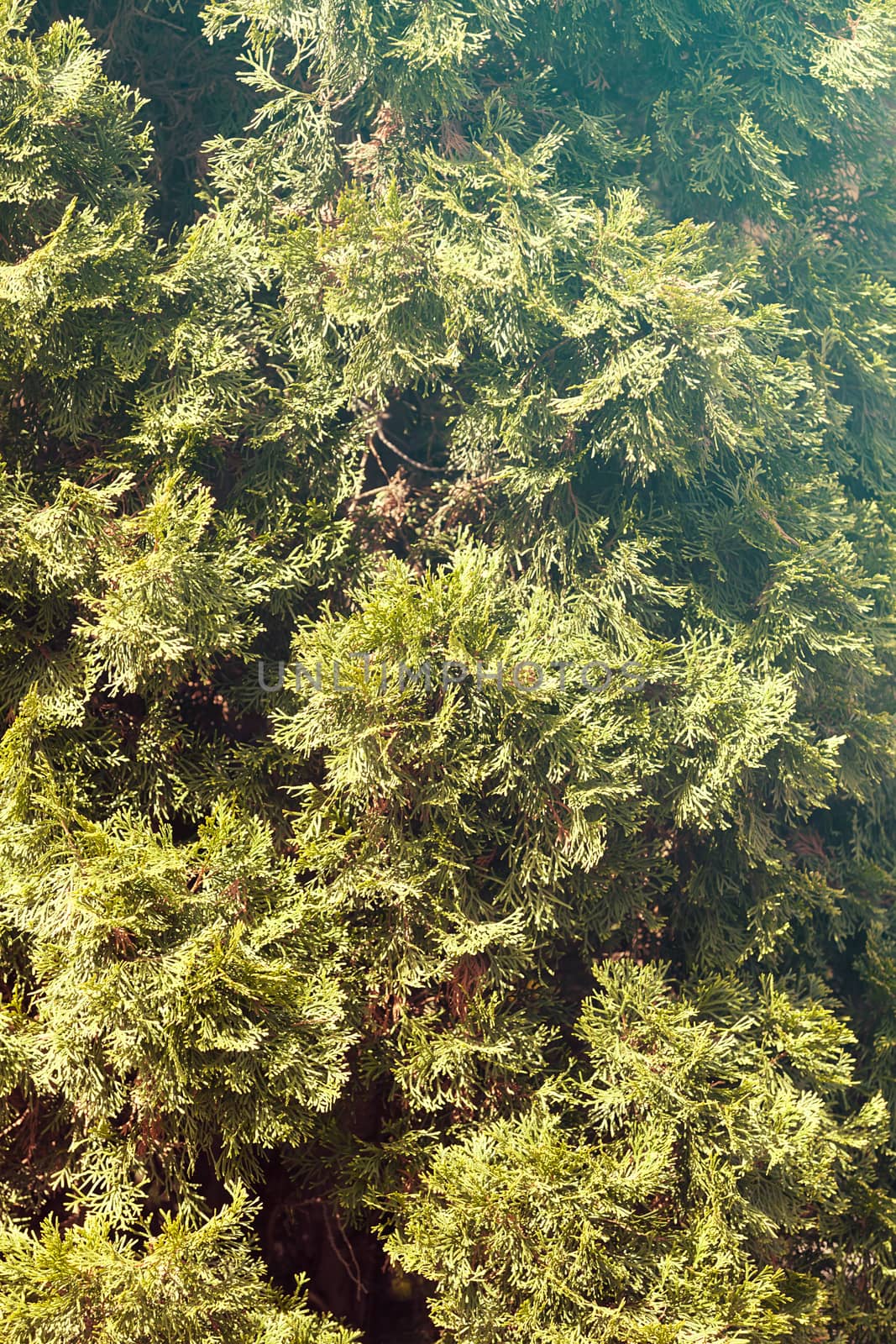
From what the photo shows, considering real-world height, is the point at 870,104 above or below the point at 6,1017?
above

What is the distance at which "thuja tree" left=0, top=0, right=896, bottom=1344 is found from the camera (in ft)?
13.2

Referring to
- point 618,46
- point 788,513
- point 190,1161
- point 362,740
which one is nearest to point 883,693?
point 788,513

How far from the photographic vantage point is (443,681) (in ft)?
15.2

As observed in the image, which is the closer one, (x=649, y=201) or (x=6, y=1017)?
(x=6, y=1017)

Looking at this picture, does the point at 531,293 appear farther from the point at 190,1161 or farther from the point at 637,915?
the point at 190,1161

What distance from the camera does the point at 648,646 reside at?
513 centimetres

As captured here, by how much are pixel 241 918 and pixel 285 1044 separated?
0.52 meters

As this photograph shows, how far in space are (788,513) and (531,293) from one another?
6.42ft

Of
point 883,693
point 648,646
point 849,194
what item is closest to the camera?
point 648,646

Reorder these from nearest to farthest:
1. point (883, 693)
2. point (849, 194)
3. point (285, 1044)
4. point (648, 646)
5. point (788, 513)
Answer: point (285, 1044)
point (648, 646)
point (788, 513)
point (883, 693)
point (849, 194)

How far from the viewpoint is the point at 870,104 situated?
645cm

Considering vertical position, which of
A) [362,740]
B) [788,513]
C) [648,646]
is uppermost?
[788,513]

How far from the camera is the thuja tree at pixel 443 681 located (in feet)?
13.2

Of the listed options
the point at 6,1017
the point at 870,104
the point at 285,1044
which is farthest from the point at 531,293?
the point at 6,1017
